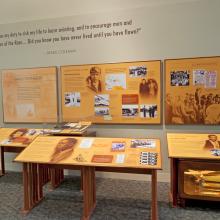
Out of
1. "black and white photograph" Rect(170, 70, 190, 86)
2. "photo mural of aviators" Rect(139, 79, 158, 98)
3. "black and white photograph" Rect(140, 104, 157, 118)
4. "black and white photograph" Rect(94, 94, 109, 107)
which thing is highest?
"black and white photograph" Rect(170, 70, 190, 86)

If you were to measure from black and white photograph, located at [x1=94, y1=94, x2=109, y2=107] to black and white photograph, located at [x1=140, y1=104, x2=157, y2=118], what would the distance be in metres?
0.59

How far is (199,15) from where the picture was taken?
3.64 m

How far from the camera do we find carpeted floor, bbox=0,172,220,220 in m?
2.84

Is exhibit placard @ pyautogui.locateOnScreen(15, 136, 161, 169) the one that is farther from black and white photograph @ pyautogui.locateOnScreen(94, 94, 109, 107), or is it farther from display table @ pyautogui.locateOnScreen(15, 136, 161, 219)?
black and white photograph @ pyautogui.locateOnScreen(94, 94, 109, 107)

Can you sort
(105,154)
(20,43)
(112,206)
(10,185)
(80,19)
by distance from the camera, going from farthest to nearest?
(20,43), (80,19), (10,185), (112,206), (105,154)

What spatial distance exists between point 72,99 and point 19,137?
106 cm

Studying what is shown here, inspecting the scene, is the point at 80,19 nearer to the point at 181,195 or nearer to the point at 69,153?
the point at 69,153

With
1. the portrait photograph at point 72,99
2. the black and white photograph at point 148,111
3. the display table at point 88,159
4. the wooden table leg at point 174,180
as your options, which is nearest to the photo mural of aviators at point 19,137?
the display table at point 88,159

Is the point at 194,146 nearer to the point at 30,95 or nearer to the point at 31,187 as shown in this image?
the point at 31,187

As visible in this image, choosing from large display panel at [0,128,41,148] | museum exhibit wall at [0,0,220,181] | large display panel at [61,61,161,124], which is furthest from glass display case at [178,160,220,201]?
large display panel at [0,128,41,148]

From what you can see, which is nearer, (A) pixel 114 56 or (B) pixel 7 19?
(A) pixel 114 56

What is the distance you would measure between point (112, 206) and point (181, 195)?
0.87 metres

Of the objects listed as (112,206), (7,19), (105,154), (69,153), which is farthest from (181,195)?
(7,19)

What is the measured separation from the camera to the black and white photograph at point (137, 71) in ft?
12.7
